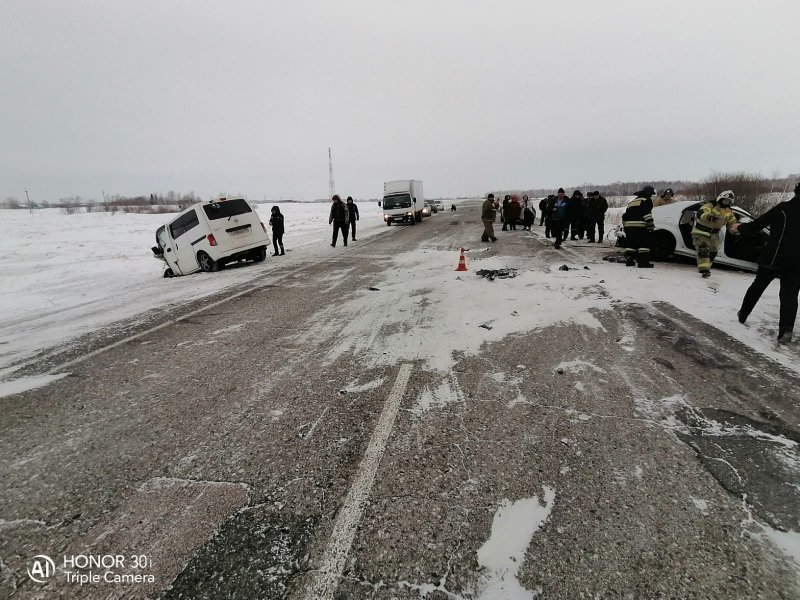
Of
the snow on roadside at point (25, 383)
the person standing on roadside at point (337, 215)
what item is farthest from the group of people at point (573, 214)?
the snow on roadside at point (25, 383)

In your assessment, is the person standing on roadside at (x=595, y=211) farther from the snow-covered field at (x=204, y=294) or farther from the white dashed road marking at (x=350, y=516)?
the white dashed road marking at (x=350, y=516)

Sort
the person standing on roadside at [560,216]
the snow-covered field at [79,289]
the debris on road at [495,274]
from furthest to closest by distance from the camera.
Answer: the person standing on roadside at [560,216] → the debris on road at [495,274] → the snow-covered field at [79,289]

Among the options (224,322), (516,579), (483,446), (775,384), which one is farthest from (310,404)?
(775,384)

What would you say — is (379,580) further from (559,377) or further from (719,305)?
(719,305)

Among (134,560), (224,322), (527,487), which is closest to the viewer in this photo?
(134,560)

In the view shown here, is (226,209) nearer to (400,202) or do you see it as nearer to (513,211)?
(513,211)

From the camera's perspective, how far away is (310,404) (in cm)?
337

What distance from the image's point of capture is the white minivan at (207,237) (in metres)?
10.5

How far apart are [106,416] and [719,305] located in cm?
785

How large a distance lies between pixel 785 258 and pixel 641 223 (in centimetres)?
425

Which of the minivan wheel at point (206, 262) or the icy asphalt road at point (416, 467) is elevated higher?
the minivan wheel at point (206, 262)

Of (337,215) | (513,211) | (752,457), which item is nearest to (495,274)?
(752,457)

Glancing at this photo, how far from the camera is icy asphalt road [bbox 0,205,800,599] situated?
1850mm

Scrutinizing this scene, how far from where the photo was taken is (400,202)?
26.2 metres
